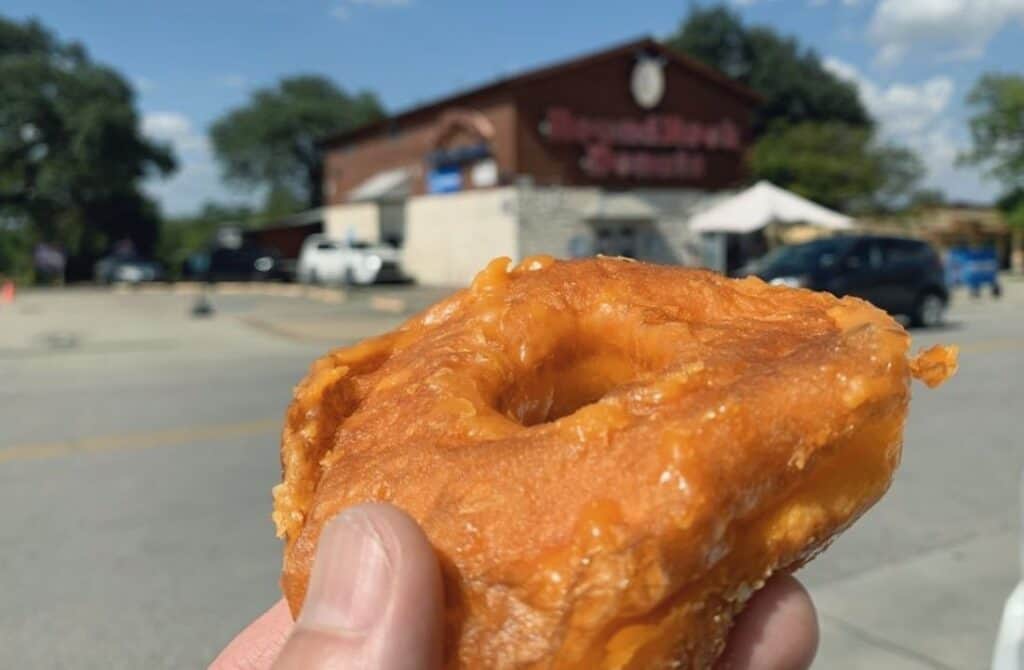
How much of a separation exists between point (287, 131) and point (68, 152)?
22.3 metres

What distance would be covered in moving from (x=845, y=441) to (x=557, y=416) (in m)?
0.66

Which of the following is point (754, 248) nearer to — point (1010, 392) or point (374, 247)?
point (374, 247)

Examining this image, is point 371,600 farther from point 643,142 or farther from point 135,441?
point 643,142

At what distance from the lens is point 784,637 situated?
1.63 meters

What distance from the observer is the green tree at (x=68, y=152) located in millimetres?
44656

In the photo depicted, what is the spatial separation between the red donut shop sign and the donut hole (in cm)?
2938

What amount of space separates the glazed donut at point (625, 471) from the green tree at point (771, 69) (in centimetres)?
4952

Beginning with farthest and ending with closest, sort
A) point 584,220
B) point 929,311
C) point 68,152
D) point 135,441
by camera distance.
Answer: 1. point 68,152
2. point 584,220
3. point 929,311
4. point 135,441

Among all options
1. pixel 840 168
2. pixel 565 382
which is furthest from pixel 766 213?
pixel 565 382

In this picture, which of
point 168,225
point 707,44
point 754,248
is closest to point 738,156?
point 754,248

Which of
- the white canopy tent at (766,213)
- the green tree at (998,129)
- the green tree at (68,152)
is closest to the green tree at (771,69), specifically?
the green tree at (998,129)

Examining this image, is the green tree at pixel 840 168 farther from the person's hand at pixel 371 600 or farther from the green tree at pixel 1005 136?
the person's hand at pixel 371 600

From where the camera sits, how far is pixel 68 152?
45344 millimetres

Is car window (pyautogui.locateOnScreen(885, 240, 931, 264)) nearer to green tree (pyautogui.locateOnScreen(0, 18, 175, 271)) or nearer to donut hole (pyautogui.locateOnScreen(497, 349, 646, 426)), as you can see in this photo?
donut hole (pyautogui.locateOnScreen(497, 349, 646, 426))
